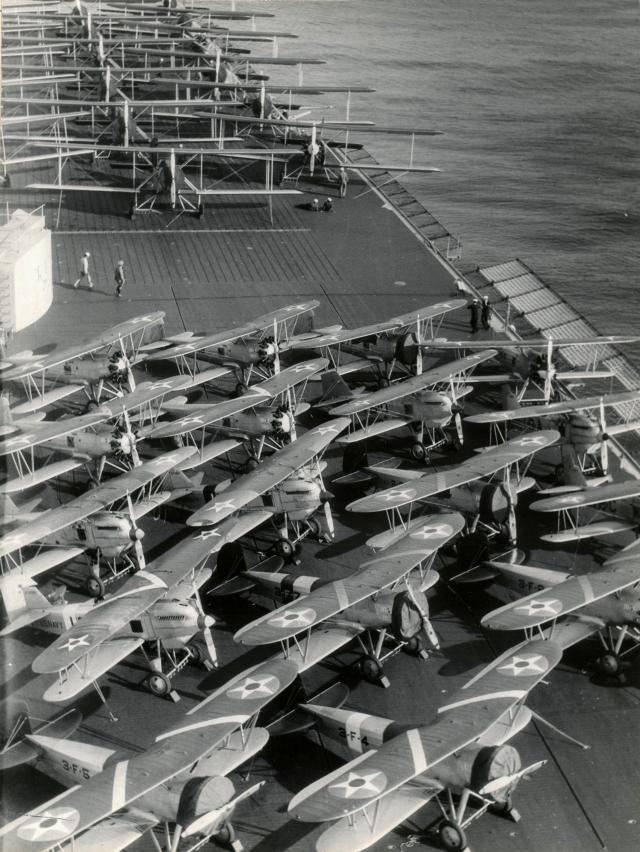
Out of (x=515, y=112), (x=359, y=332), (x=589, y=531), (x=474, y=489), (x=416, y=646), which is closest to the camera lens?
(x=416, y=646)

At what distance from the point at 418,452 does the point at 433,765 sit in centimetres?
1586

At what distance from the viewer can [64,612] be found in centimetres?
2641

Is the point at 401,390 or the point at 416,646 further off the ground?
the point at 401,390

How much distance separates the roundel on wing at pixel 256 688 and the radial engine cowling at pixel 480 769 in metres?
3.78

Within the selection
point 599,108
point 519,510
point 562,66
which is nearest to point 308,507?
point 519,510

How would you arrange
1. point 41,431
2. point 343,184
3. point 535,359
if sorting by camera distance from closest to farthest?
1. point 41,431
2. point 535,359
3. point 343,184

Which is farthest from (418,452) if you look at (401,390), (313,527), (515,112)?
(515,112)

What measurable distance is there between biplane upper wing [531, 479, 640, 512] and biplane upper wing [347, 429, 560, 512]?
1721 millimetres

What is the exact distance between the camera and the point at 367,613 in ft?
85.3

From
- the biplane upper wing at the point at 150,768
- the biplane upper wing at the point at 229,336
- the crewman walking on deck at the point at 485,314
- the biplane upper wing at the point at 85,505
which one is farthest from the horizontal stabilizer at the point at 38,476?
the crewman walking on deck at the point at 485,314

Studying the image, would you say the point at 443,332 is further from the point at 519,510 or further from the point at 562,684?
the point at 562,684

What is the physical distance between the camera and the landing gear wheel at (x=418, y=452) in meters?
35.7

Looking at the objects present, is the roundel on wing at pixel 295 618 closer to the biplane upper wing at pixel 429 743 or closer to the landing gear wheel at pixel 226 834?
the biplane upper wing at pixel 429 743

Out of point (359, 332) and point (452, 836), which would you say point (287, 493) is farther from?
point (452, 836)
